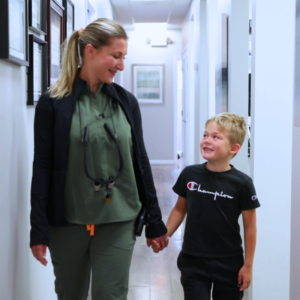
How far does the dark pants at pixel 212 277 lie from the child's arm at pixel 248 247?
2 centimetres

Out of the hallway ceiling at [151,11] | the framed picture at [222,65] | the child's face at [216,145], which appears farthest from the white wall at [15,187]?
the hallway ceiling at [151,11]

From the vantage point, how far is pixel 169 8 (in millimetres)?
6977

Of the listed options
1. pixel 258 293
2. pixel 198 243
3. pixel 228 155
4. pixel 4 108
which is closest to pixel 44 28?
pixel 4 108

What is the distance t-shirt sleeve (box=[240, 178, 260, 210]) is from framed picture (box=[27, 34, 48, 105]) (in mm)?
991

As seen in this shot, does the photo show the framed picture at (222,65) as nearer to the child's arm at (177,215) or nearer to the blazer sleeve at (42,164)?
the child's arm at (177,215)

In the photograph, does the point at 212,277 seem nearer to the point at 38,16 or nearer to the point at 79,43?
the point at 79,43

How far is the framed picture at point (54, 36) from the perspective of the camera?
2186 millimetres

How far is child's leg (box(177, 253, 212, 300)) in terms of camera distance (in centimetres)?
155

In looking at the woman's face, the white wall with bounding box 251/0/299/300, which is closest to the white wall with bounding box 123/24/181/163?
the white wall with bounding box 251/0/299/300

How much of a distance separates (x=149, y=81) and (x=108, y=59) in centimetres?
746

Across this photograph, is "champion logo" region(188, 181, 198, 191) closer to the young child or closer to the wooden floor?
the young child

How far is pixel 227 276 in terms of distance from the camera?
155cm

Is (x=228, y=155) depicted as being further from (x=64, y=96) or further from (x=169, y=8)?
(x=169, y=8)

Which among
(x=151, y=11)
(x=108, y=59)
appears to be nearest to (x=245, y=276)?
(x=108, y=59)
